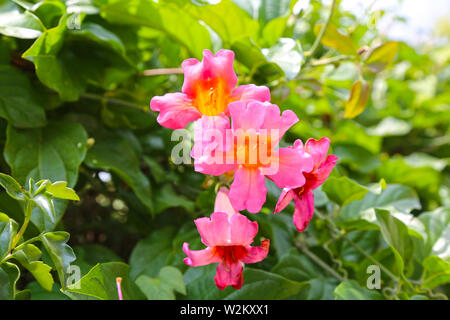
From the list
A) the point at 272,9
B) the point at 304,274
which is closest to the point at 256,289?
the point at 304,274

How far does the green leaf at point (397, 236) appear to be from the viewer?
67cm

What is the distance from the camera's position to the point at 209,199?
2.17 ft

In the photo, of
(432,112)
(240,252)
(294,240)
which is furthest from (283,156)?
(432,112)

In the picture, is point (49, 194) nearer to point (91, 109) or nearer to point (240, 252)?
point (240, 252)

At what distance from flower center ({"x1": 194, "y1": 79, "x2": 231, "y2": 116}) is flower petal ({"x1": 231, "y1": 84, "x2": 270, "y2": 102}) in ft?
0.04

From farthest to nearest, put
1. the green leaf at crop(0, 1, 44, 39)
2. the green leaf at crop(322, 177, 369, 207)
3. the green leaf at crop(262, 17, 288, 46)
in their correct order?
the green leaf at crop(262, 17, 288, 46) < the green leaf at crop(322, 177, 369, 207) < the green leaf at crop(0, 1, 44, 39)

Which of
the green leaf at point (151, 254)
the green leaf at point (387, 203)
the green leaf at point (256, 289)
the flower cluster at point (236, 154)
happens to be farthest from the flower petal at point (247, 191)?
the green leaf at point (387, 203)

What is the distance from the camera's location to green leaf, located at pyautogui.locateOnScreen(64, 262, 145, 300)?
1.68ft

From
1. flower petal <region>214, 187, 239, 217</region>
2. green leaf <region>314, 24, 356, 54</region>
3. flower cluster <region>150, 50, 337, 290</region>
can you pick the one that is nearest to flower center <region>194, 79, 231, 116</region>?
flower cluster <region>150, 50, 337, 290</region>

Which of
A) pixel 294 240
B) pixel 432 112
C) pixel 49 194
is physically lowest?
pixel 432 112

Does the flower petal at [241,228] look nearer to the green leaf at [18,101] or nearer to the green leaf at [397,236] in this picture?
the green leaf at [397,236]

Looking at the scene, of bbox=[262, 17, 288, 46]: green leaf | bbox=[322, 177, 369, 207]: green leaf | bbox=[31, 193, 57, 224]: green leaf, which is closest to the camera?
bbox=[31, 193, 57, 224]: green leaf

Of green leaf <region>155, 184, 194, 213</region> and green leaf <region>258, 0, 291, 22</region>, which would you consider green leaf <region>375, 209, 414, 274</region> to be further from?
green leaf <region>258, 0, 291, 22</region>
